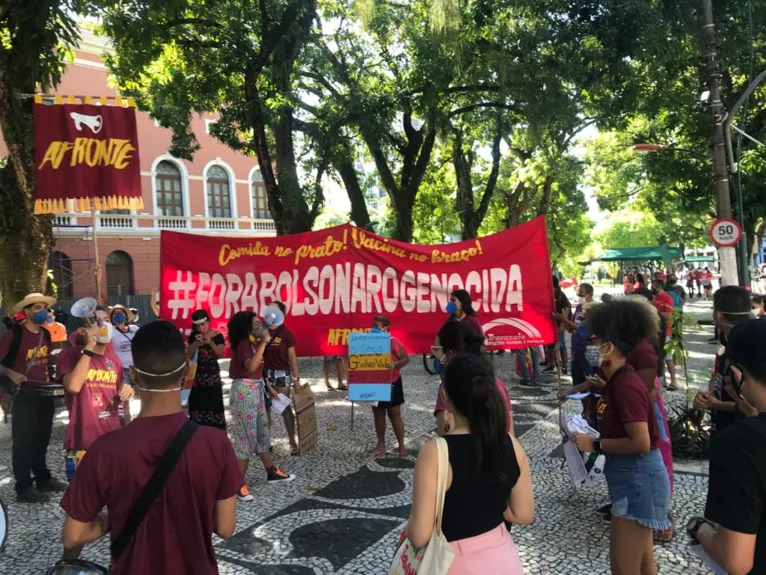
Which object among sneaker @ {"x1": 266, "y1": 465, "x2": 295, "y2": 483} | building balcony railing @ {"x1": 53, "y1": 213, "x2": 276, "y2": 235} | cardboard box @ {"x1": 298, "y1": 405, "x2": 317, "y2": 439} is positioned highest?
building balcony railing @ {"x1": 53, "y1": 213, "x2": 276, "y2": 235}

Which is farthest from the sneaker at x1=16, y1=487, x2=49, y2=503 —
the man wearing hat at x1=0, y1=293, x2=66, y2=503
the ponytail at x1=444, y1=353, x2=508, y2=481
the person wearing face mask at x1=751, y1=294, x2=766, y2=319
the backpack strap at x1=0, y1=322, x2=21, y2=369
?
the person wearing face mask at x1=751, y1=294, x2=766, y2=319

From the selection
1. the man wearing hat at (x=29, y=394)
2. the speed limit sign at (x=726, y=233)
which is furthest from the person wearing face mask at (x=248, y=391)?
the speed limit sign at (x=726, y=233)

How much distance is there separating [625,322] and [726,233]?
732 centimetres

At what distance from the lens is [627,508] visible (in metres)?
2.85

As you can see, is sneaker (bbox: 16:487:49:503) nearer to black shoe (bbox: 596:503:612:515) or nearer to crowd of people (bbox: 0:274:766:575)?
crowd of people (bbox: 0:274:766:575)

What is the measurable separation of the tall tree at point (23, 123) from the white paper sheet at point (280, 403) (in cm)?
441

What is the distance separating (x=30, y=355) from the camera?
206 inches

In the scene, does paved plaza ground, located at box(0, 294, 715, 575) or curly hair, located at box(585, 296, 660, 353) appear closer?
curly hair, located at box(585, 296, 660, 353)

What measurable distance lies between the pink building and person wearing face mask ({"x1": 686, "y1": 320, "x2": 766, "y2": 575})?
963 inches

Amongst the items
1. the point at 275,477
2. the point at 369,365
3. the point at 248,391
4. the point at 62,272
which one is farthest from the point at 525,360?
the point at 62,272

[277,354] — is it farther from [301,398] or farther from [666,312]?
[666,312]

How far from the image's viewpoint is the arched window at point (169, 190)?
27625 mm

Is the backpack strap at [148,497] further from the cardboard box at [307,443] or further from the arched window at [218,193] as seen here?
the arched window at [218,193]

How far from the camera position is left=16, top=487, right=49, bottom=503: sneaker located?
5.17 metres
